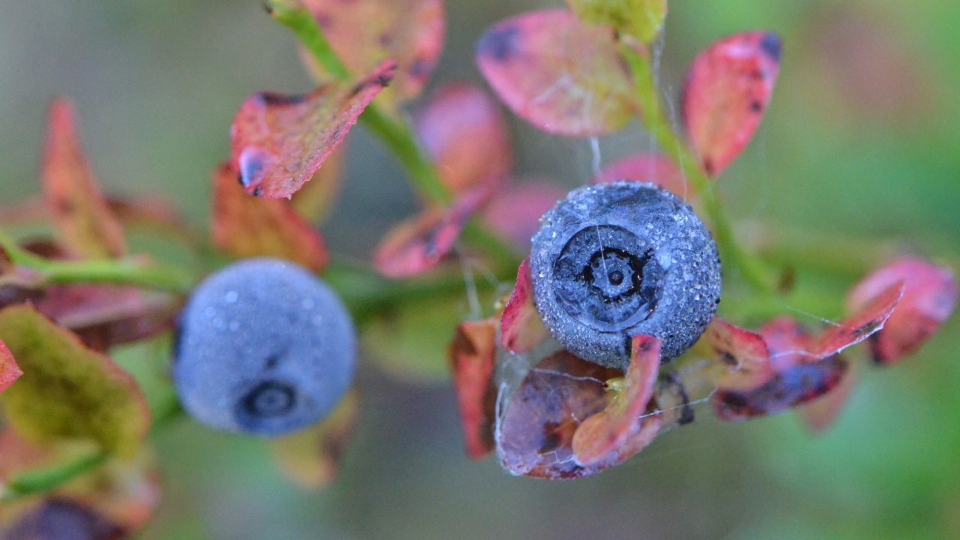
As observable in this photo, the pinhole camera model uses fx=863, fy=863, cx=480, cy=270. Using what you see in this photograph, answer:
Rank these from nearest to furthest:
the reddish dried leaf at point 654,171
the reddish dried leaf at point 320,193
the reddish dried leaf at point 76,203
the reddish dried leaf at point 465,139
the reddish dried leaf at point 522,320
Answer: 1. the reddish dried leaf at point 522,320
2. the reddish dried leaf at point 76,203
3. the reddish dried leaf at point 654,171
4. the reddish dried leaf at point 320,193
5. the reddish dried leaf at point 465,139

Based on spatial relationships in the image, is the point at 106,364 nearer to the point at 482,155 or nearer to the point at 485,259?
the point at 485,259

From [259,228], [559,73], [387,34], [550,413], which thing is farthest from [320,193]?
[550,413]

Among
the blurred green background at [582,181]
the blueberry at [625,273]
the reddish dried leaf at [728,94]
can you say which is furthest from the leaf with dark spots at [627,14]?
the blurred green background at [582,181]

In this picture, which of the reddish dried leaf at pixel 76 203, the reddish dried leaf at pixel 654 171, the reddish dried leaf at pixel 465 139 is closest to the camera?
the reddish dried leaf at pixel 76 203

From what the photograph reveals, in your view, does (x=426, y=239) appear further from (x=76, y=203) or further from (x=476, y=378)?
(x=76, y=203)

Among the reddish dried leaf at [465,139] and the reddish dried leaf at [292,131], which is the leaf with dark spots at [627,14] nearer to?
the reddish dried leaf at [292,131]

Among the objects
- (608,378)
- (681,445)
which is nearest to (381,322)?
(608,378)

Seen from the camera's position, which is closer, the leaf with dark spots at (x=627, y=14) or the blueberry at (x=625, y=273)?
the blueberry at (x=625, y=273)
